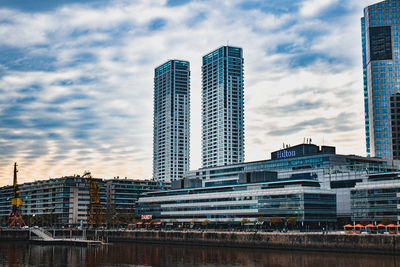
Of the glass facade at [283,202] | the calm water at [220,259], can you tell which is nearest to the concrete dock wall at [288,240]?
the calm water at [220,259]

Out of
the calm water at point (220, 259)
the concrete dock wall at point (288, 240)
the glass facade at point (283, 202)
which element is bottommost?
the calm water at point (220, 259)

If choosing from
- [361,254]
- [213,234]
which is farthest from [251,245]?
[361,254]

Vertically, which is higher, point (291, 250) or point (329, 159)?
point (329, 159)

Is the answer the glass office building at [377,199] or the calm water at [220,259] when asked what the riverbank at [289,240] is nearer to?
the calm water at [220,259]

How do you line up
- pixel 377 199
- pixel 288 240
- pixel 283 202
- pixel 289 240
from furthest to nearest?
pixel 283 202 → pixel 377 199 → pixel 288 240 → pixel 289 240

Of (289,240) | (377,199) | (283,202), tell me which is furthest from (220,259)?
(283,202)

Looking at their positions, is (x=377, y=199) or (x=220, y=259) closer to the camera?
(x=220, y=259)

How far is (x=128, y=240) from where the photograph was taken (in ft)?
633

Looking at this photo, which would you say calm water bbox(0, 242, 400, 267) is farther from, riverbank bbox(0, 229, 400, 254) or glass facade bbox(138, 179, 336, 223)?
glass facade bbox(138, 179, 336, 223)

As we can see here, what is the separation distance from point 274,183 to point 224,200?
23768 millimetres

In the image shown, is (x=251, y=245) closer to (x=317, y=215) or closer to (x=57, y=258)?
(x=317, y=215)

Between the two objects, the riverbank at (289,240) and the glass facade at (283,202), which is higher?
the glass facade at (283,202)

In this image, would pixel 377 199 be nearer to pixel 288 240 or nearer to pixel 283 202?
pixel 283 202

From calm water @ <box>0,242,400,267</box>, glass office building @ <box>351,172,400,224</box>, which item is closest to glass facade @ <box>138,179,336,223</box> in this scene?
glass office building @ <box>351,172,400,224</box>
